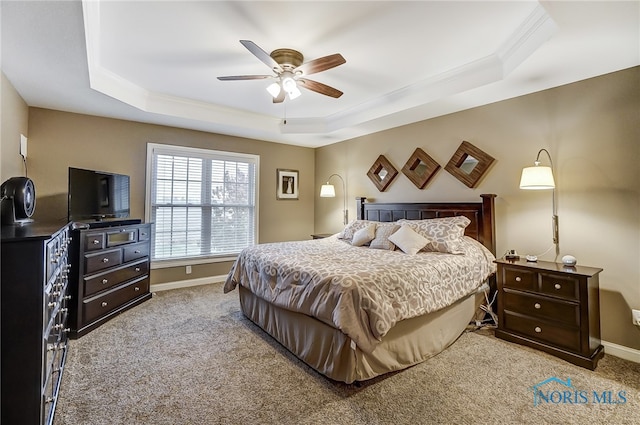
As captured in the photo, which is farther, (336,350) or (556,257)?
(556,257)

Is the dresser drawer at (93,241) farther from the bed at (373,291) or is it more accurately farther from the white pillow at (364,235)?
the white pillow at (364,235)

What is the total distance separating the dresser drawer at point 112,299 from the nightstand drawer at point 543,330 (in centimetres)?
417

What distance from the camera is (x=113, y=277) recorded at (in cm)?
339

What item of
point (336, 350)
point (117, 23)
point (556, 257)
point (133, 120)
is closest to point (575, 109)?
point (556, 257)

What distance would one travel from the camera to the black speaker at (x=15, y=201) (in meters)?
2.16

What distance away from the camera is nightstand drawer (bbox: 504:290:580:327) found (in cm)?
246

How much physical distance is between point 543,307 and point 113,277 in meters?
4.44

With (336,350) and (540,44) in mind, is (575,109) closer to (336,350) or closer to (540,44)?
(540,44)

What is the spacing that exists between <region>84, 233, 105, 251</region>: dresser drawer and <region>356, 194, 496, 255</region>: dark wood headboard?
3548 mm

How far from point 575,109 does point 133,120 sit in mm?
5377

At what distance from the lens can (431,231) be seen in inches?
132

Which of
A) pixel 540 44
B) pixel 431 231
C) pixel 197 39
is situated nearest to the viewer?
pixel 540 44

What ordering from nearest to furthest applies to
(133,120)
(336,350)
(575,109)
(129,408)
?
(129,408) → (336,350) → (575,109) → (133,120)

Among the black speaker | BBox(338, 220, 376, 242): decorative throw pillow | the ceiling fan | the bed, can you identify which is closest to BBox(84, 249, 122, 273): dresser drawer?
the black speaker
